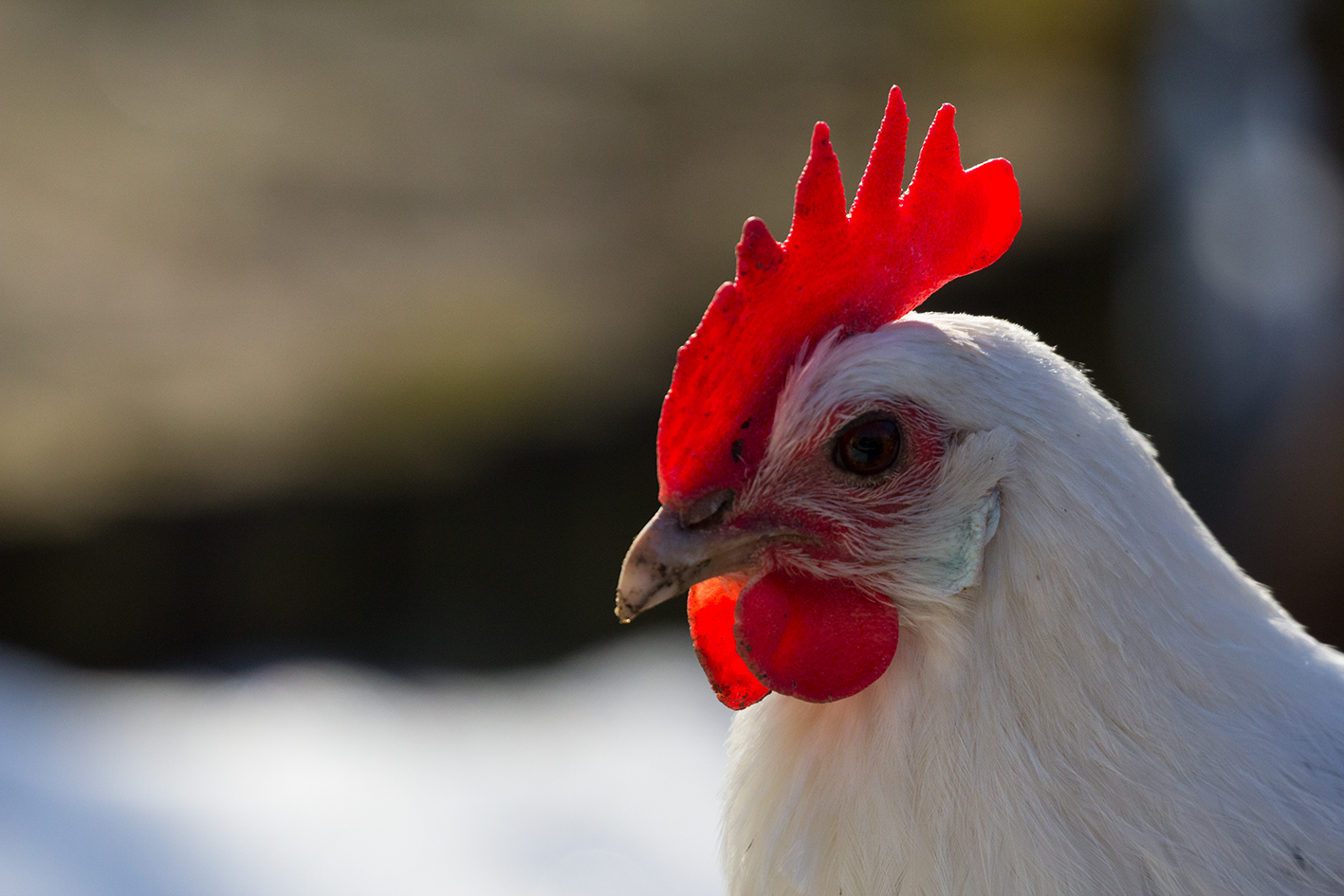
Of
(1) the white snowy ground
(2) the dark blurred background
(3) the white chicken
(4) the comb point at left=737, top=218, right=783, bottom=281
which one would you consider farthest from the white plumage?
(2) the dark blurred background

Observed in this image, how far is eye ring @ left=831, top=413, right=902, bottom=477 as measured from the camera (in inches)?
54.7

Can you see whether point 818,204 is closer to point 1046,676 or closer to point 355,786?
point 1046,676

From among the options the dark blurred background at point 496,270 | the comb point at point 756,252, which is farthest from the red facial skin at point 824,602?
the dark blurred background at point 496,270

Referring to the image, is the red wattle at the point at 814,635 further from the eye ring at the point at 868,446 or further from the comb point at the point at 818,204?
the comb point at the point at 818,204

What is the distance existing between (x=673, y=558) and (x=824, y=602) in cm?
22

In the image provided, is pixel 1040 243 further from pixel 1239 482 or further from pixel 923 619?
pixel 923 619

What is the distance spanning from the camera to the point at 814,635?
144cm

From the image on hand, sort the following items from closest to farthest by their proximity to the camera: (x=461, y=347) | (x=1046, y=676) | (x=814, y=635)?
(x=1046, y=676)
(x=814, y=635)
(x=461, y=347)

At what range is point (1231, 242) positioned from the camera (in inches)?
191

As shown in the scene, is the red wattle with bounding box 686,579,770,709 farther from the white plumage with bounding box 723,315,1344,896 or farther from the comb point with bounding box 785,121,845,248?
the comb point with bounding box 785,121,845,248

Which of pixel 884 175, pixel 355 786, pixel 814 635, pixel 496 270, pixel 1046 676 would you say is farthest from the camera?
pixel 496 270

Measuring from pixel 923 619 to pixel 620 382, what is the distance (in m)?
4.99

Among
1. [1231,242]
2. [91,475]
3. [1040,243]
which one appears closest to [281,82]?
[91,475]

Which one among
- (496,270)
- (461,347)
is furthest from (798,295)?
(496,270)
